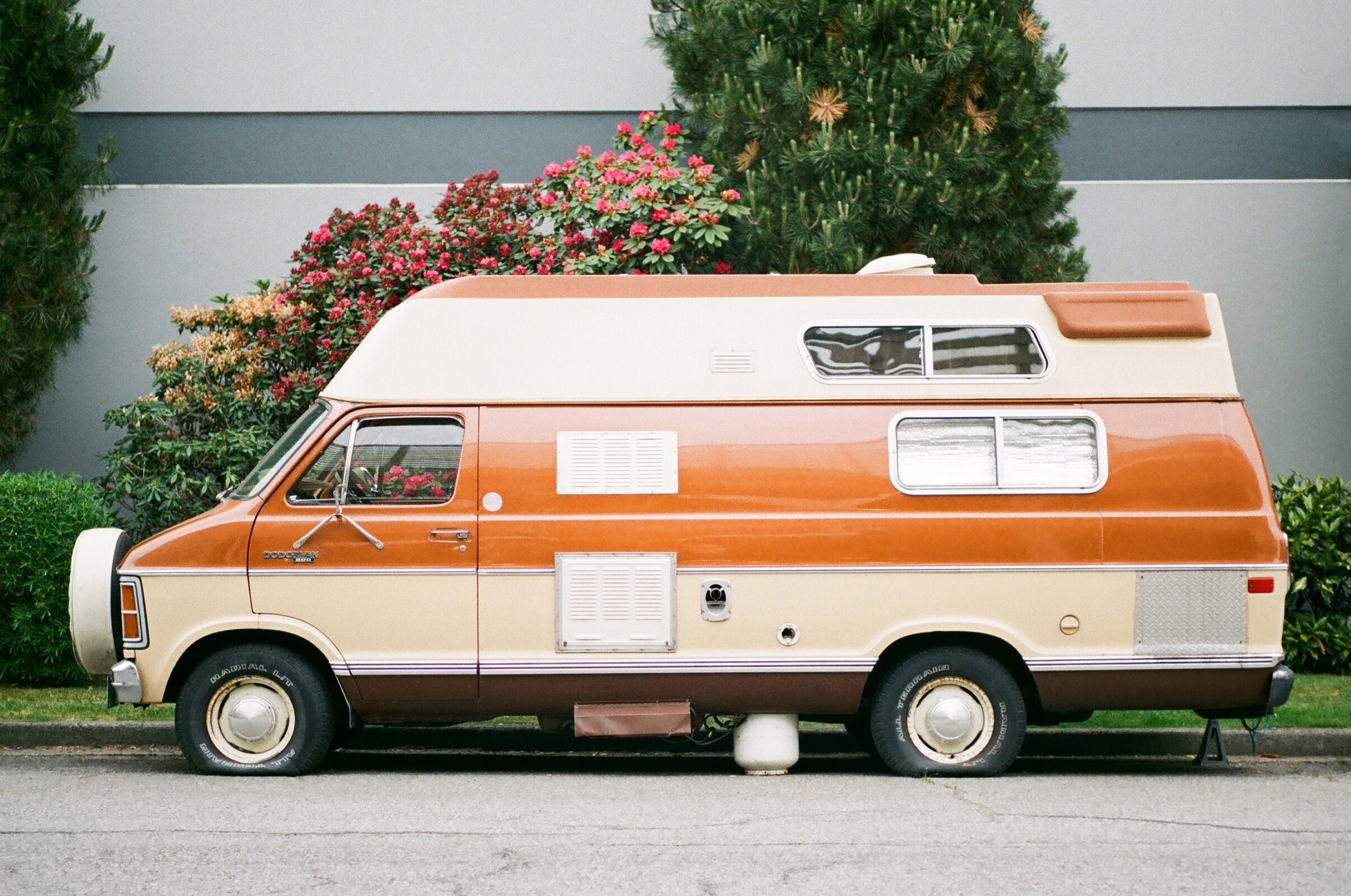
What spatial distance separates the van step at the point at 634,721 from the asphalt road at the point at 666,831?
303 mm

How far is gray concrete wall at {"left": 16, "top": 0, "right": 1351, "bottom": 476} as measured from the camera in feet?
44.0

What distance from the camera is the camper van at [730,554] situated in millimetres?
7090

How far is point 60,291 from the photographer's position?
39.7ft

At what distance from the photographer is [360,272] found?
35.6 feet

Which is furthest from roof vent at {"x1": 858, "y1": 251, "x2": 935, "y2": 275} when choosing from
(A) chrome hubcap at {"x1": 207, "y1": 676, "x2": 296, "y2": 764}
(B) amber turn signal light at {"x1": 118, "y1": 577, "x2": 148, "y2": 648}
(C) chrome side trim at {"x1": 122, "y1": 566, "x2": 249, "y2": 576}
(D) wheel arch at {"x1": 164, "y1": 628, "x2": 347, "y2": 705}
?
(B) amber turn signal light at {"x1": 118, "y1": 577, "x2": 148, "y2": 648}

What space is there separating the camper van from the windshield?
53 millimetres

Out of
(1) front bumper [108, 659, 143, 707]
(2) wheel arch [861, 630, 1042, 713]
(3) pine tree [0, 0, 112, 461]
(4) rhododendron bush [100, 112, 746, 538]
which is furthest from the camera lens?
(3) pine tree [0, 0, 112, 461]

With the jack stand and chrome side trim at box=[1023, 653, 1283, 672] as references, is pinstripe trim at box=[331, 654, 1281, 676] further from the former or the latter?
the jack stand

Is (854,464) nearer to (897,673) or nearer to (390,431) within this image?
(897,673)

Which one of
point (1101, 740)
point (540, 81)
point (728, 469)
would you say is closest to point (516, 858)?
point (728, 469)

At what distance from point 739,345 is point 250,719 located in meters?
3.43

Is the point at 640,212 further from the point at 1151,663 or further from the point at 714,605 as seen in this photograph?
the point at 1151,663

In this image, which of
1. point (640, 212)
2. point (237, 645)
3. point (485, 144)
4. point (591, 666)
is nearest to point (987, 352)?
point (591, 666)

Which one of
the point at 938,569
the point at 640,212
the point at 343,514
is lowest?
the point at 938,569
